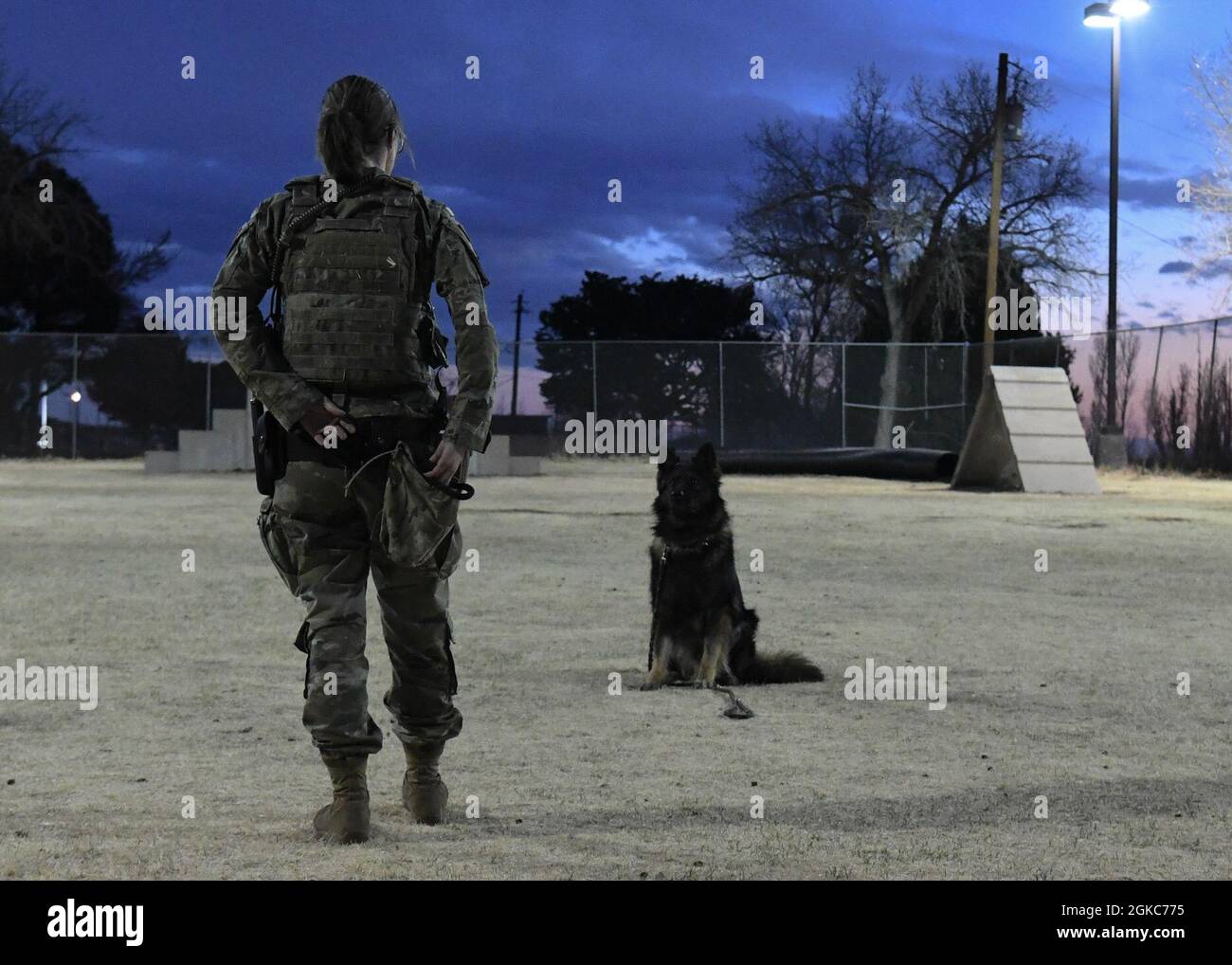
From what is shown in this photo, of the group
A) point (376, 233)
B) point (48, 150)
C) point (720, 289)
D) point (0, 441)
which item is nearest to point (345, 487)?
point (376, 233)

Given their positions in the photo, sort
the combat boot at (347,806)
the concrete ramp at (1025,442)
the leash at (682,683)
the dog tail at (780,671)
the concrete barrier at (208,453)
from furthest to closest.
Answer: the concrete barrier at (208,453)
the concrete ramp at (1025,442)
the dog tail at (780,671)
the leash at (682,683)
the combat boot at (347,806)

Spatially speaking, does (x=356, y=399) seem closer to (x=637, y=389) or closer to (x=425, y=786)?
(x=425, y=786)

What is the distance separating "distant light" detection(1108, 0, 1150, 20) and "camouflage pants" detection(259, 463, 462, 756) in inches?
1198

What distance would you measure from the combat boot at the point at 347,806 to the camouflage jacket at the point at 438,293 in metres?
0.95

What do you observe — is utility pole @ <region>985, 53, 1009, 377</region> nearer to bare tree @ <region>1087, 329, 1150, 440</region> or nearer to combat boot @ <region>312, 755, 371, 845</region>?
bare tree @ <region>1087, 329, 1150, 440</region>

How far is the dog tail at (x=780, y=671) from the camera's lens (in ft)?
23.6

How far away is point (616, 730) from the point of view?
6.09 meters

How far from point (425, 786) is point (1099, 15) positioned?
101 ft

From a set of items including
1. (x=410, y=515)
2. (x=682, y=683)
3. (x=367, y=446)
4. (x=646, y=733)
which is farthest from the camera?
(x=682, y=683)

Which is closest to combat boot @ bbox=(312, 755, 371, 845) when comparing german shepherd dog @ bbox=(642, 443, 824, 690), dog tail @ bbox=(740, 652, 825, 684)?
german shepherd dog @ bbox=(642, 443, 824, 690)

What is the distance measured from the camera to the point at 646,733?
6.06 meters

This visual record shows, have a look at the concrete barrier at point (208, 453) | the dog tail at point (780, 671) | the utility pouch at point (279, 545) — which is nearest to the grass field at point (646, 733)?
the dog tail at point (780, 671)

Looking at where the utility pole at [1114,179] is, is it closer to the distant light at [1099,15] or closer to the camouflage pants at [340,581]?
the distant light at [1099,15]

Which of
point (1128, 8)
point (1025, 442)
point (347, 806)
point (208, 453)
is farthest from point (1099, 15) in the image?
point (347, 806)
